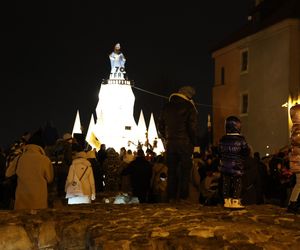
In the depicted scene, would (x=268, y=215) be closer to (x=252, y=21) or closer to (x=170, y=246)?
(x=170, y=246)

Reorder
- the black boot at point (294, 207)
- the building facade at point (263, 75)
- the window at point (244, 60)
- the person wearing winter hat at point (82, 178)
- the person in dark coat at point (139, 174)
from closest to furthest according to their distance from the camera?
1. the black boot at point (294, 207)
2. the person wearing winter hat at point (82, 178)
3. the person in dark coat at point (139, 174)
4. the building facade at point (263, 75)
5. the window at point (244, 60)

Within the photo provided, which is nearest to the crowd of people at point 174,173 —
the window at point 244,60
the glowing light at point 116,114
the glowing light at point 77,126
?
the window at point 244,60

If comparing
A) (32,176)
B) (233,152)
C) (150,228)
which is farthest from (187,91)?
(150,228)

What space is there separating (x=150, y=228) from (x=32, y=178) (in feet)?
12.4

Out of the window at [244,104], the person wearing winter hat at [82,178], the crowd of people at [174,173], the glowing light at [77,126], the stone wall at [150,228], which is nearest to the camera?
the stone wall at [150,228]

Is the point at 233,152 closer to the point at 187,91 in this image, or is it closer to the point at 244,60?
the point at 187,91

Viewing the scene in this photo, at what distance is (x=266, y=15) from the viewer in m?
44.0

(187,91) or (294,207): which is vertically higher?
(187,91)

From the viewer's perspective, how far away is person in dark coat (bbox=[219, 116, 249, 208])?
925 centimetres

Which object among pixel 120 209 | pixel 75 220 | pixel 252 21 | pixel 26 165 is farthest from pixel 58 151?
pixel 252 21

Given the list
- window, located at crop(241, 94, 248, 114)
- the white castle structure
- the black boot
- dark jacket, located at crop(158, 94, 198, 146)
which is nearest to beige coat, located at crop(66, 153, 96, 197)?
dark jacket, located at crop(158, 94, 198, 146)

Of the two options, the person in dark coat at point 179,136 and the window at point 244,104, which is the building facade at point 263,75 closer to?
the window at point 244,104

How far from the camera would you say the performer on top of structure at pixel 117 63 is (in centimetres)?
4975

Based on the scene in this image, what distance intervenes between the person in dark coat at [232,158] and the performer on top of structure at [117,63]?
40.7m
